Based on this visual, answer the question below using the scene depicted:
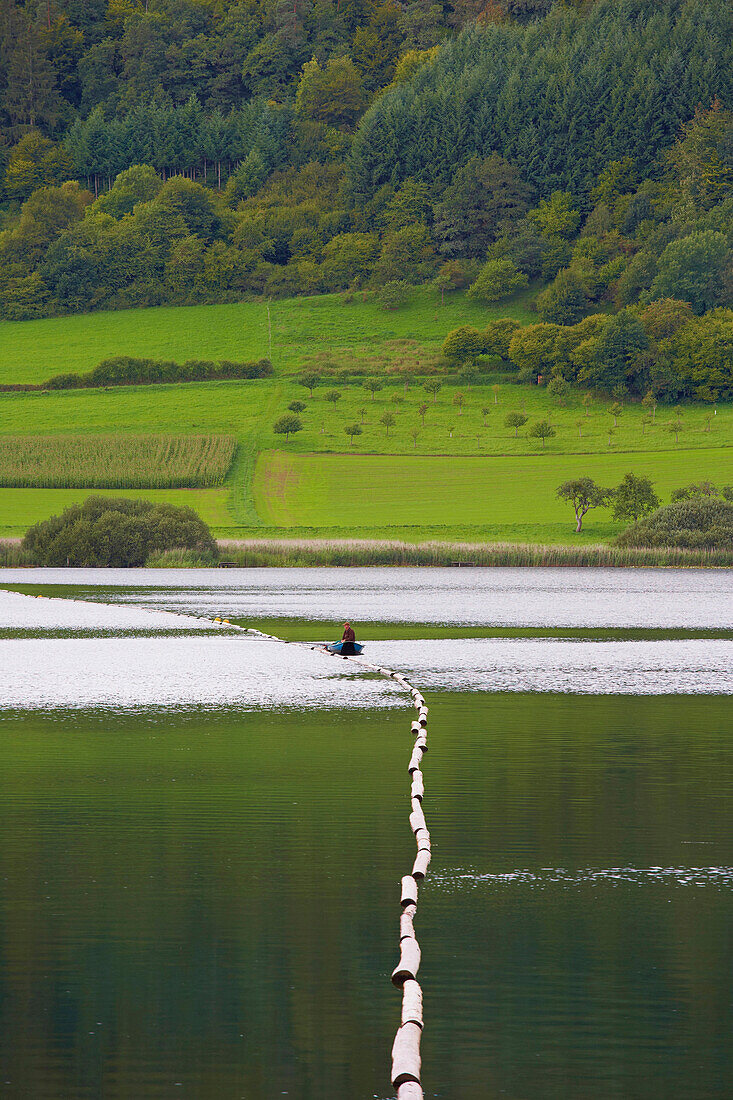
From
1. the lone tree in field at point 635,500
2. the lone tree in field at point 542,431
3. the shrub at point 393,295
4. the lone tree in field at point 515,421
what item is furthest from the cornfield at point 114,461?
the shrub at point 393,295

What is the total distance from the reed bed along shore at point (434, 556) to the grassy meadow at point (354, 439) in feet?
43.4

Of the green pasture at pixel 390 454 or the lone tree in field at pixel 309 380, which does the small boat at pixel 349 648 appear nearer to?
the green pasture at pixel 390 454

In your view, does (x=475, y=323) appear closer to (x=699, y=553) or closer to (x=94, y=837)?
(x=699, y=553)

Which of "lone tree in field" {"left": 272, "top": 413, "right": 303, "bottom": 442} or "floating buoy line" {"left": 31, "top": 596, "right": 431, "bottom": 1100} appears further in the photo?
"lone tree in field" {"left": 272, "top": 413, "right": 303, "bottom": 442}

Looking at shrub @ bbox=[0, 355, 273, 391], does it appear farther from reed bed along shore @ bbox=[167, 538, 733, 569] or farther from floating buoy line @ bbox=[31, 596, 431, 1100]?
floating buoy line @ bbox=[31, 596, 431, 1100]

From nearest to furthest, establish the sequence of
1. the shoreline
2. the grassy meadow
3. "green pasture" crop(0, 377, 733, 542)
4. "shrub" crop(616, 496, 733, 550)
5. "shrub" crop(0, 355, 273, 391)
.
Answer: the shoreline
"shrub" crop(616, 496, 733, 550)
"green pasture" crop(0, 377, 733, 542)
the grassy meadow
"shrub" crop(0, 355, 273, 391)

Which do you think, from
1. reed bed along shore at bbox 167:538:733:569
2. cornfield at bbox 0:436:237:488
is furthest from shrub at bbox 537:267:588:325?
reed bed along shore at bbox 167:538:733:569

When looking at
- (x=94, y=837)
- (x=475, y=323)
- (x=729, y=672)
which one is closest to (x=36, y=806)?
(x=94, y=837)

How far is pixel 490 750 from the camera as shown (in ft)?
72.1

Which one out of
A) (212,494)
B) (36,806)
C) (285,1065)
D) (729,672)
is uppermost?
(285,1065)

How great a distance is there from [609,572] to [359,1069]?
7597 cm

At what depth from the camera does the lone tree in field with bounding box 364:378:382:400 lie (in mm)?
155125

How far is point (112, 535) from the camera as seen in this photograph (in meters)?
82.2

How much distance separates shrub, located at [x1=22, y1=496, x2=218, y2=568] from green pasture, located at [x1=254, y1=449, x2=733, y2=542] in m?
21.4
